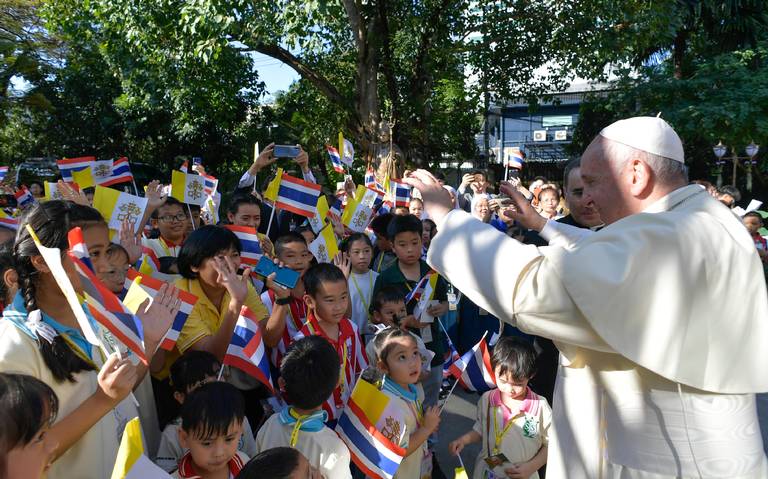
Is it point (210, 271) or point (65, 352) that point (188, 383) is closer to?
point (210, 271)

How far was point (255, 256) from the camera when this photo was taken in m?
3.95

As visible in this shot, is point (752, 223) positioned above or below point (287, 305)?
below

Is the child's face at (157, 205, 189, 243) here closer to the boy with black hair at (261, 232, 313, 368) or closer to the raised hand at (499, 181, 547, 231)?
the boy with black hair at (261, 232, 313, 368)

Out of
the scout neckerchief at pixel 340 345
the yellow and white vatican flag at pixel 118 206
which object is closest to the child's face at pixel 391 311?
the scout neckerchief at pixel 340 345

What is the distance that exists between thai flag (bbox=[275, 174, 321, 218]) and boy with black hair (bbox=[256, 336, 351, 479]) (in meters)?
2.32

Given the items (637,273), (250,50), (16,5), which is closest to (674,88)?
(250,50)

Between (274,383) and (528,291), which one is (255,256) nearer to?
(274,383)

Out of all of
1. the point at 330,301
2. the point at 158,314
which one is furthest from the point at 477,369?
the point at 158,314

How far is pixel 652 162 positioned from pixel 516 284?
2.22 feet

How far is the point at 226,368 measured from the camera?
10.3 ft

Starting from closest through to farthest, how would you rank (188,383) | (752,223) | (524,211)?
(188,383)
(524,211)
(752,223)

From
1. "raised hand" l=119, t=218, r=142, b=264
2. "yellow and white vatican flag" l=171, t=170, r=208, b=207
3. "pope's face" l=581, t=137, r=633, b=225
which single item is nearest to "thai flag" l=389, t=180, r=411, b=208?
"yellow and white vatican flag" l=171, t=170, r=208, b=207

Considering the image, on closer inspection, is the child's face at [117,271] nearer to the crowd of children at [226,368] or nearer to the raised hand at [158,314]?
the crowd of children at [226,368]

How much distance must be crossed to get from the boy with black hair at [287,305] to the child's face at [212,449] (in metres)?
0.89
